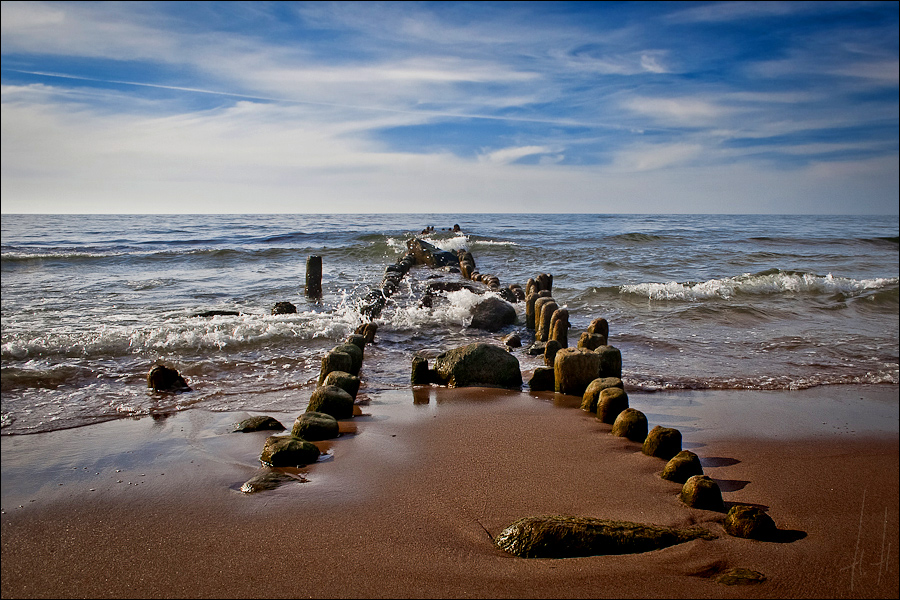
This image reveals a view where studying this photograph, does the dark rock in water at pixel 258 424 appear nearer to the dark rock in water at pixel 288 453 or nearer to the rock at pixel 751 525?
the dark rock in water at pixel 288 453

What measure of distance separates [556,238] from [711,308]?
19.2 m

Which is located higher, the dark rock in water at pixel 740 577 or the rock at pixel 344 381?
the rock at pixel 344 381

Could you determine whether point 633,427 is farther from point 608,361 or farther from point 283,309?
point 283,309

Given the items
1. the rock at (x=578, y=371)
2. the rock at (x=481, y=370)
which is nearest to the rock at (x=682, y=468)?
the rock at (x=578, y=371)

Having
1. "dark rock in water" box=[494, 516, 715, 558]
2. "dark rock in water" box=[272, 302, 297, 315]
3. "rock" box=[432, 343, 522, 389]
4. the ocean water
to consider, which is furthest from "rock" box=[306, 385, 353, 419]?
"dark rock in water" box=[272, 302, 297, 315]

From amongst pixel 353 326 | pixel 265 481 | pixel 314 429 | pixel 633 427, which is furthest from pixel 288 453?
pixel 353 326

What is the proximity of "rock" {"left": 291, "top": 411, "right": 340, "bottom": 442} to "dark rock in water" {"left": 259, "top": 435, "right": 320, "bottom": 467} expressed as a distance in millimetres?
344

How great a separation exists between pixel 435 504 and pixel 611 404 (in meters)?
2.14

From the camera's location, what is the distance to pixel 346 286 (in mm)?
14891

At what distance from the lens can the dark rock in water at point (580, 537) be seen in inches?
101

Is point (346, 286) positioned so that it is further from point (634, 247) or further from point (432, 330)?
point (634, 247)

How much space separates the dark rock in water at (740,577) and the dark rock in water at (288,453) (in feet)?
8.44

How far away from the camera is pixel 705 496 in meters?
3.12

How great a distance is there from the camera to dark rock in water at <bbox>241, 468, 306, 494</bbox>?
3.38 m
